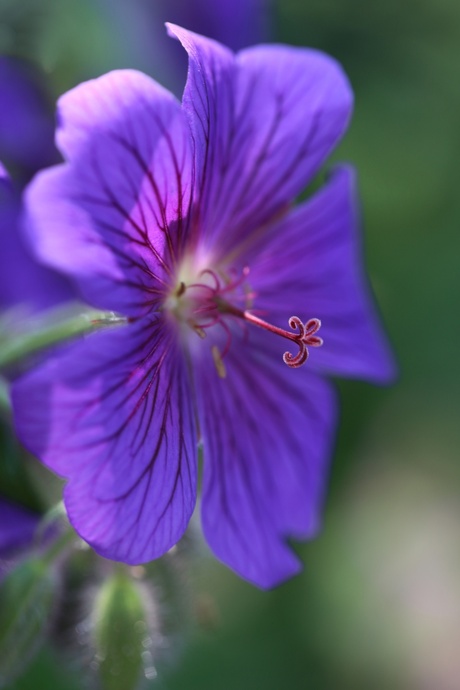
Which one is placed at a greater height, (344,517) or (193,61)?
(193,61)

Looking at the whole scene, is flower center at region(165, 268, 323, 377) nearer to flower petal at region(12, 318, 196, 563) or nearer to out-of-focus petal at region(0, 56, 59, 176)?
flower petal at region(12, 318, 196, 563)

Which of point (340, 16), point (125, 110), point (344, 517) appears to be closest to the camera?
point (125, 110)

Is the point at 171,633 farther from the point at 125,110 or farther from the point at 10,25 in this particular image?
the point at 10,25

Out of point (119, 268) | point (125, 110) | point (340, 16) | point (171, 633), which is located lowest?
point (171, 633)

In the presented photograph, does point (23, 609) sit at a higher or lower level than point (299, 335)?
lower

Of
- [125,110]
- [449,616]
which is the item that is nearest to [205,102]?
[125,110]

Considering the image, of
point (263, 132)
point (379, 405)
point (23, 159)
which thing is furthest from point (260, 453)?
point (379, 405)

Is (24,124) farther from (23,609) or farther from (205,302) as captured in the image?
(23,609)

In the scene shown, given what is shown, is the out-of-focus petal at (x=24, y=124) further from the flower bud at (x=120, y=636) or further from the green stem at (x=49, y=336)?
the flower bud at (x=120, y=636)
